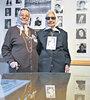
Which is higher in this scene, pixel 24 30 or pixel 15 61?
pixel 24 30

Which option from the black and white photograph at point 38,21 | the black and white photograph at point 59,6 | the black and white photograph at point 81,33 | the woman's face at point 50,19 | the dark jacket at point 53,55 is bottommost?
the dark jacket at point 53,55

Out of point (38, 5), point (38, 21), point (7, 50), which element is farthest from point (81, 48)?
point (7, 50)

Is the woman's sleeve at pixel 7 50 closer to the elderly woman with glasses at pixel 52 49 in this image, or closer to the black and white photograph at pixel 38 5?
the elderly woman with glasses at pixel 52 49

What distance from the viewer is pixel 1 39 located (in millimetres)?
2861

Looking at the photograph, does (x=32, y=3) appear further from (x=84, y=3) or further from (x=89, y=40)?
(x=89, y=40)

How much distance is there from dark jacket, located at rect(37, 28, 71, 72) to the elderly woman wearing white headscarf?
0.28ft

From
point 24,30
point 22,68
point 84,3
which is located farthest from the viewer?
point 84,3

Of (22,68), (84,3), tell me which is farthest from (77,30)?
(22,68)

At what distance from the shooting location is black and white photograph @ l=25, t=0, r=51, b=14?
8.89 ft

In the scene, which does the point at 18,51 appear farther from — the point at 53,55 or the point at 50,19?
the point at 50,19

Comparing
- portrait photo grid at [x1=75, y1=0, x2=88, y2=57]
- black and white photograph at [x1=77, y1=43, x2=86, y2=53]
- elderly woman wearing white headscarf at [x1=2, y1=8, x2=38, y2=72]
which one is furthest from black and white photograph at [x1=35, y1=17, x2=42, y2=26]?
elderly woman wearing white headscarf at [x1=2, y1=8, x2=38, y2=72]

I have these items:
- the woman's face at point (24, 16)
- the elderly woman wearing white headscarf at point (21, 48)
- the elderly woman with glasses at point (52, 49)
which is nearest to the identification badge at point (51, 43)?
the elderly woman with glasses at point (52, 49)

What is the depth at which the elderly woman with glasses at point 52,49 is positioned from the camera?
1891 mm

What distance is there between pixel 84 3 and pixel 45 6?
623 millimetres
